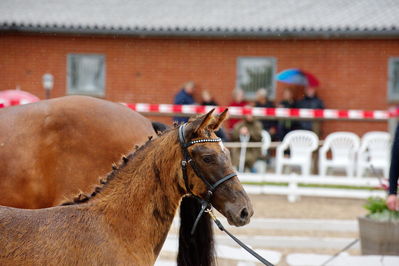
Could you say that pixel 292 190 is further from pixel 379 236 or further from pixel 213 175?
pixel 213 175

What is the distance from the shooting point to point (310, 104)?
15.5 metres

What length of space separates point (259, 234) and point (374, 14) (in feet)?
33.8

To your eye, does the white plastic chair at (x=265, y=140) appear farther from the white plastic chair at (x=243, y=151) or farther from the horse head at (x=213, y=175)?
the horse head at (x=213, y=175)

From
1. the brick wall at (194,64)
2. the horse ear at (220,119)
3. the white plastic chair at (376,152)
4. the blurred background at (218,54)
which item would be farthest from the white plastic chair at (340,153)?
the horse ear at (220,119)

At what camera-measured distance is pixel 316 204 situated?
1194cm

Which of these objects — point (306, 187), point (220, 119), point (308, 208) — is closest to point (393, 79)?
point (306, 187)

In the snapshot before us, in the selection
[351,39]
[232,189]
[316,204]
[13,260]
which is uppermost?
[351,39]

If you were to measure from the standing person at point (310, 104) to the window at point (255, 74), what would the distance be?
1.73 meters

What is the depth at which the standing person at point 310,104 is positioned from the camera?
1505 cm

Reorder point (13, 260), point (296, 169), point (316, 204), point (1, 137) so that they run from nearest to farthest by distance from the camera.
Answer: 1. point (13, 260)
2. point (1, 137)
3. point (316, 204)
4. point (296, 169)

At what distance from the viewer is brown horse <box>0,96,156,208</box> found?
5027 mm

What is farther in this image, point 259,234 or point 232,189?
point 259,234

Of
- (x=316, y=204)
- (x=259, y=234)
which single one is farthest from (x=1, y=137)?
(x=316, y=204)

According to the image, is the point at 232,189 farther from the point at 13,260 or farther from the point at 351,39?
the point at 351,39
